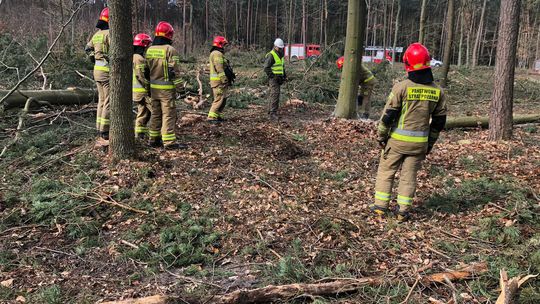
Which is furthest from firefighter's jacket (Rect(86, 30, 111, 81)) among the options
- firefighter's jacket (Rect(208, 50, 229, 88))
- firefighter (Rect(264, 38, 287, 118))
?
firefighter (Rect(264, 38, 287, 118))

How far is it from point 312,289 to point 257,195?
2137 mm

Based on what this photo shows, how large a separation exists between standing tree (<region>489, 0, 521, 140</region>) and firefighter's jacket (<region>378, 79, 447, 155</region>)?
3845mm

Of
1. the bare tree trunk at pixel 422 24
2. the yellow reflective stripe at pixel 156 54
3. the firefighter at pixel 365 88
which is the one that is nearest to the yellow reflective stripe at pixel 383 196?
the yellow reflective stripe at pixel 156 54

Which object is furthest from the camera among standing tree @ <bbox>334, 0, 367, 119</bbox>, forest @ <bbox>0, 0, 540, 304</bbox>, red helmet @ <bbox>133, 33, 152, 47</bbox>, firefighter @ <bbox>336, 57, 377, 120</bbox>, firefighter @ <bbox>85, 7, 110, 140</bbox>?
firefighter @ <bbox>336, 57, 377, 120</bbox>

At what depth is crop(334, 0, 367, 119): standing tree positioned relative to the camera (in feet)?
31.5

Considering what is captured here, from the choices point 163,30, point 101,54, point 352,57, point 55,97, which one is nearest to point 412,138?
point 163,30

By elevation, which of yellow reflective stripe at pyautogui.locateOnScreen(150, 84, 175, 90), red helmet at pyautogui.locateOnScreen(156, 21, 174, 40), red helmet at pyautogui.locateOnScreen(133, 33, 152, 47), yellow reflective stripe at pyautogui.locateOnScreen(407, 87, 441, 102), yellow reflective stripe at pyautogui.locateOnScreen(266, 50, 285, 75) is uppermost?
red helmet at pyautogui.locateOnScreen(156, 21, 174, 40)

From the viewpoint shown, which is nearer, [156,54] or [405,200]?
[405,200]

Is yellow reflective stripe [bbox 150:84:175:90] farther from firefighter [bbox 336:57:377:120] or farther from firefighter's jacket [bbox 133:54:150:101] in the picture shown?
firefighter [bbox 336:57:377:120]

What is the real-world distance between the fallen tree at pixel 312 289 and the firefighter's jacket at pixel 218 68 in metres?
6.45

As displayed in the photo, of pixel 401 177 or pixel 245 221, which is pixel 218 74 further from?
pixel 401 177

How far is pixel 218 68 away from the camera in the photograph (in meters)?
9.17

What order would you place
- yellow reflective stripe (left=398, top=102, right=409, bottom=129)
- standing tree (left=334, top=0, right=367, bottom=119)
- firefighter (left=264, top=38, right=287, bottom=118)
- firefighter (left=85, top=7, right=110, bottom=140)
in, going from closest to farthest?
yellow reflective stripe (left=398, top=102, right=409, bottom=129)
firefighter (left=85, top=7, right=110, bottom=140)
standing tree (left=334, top=0, right=367, bottom=119)
firefighter (left=264, top=38, right=287, bottom=118)

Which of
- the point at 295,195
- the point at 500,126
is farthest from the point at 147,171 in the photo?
the point at 500,126
